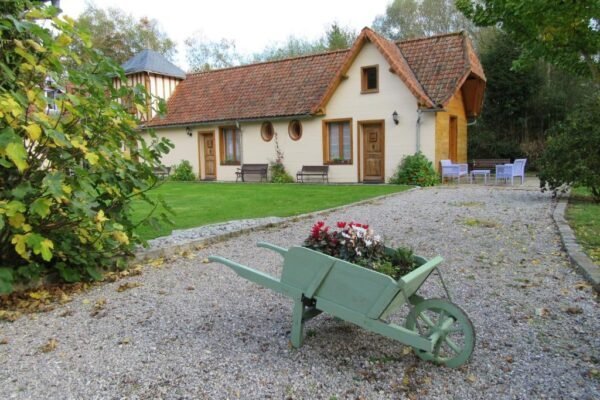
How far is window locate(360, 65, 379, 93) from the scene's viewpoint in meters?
17.0

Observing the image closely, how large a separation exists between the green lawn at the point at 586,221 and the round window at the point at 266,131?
11.7 metres

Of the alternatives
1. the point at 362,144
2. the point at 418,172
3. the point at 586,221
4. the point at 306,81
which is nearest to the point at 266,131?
the point at 306,81

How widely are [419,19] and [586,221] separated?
32477mm

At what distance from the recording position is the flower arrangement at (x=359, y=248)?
322 cm

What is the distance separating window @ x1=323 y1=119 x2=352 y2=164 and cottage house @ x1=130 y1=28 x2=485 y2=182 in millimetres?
40

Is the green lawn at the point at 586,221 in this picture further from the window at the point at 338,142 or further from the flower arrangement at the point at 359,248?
the window at the point at 338,142

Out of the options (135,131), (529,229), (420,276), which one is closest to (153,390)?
(420,276)

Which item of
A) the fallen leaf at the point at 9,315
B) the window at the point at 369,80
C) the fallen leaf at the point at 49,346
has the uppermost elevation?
the window at the point at 369,80

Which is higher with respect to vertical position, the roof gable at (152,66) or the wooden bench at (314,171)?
the roof gable at (152,66)

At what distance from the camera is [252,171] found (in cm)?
1972

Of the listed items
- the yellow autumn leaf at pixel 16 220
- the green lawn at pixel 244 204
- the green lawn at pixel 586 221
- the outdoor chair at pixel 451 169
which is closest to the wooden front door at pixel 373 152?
the outdoor chair at pixel 451 169

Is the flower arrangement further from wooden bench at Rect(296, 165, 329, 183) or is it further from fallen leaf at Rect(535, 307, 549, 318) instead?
wooden bench at Rect(296, 165, 329, 183)

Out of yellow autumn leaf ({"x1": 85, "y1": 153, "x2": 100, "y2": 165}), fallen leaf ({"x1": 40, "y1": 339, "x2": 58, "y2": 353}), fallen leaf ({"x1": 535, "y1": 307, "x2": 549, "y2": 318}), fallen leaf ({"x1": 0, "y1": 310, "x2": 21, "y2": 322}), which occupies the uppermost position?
yellow autumn leaf ({"x1": 85, "y1": 153, "x2": 100, "y2": 165})

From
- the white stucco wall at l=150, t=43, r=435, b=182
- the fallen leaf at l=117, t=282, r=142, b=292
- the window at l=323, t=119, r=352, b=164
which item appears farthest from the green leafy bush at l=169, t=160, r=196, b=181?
the fallen leaf at l=117, t=282, r=142, b=292
